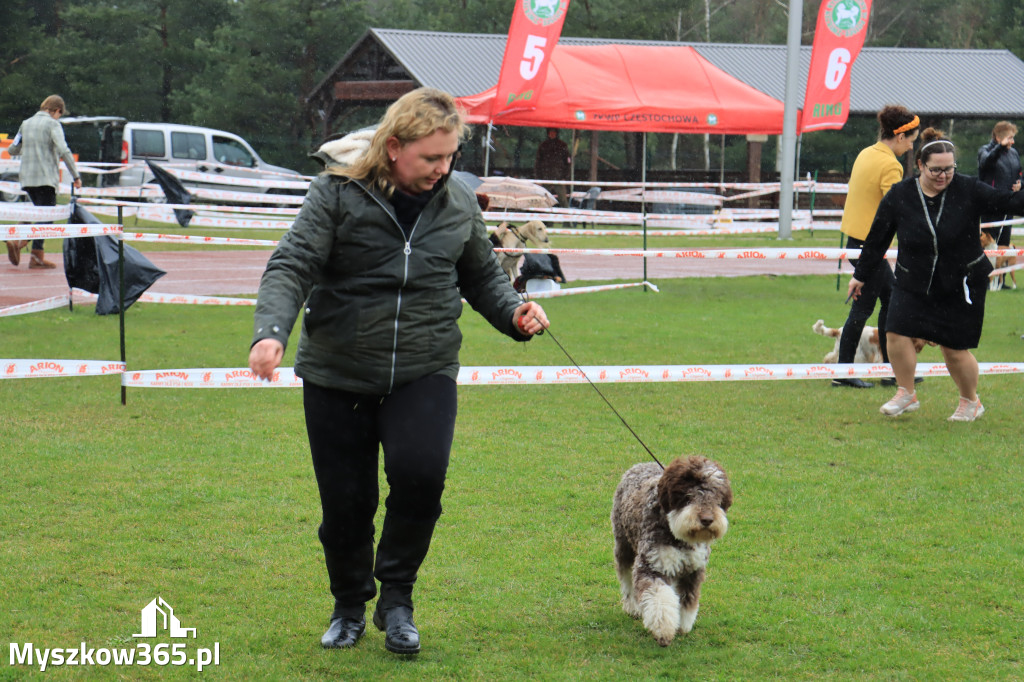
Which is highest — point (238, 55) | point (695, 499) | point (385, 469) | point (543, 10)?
point (543, 10)

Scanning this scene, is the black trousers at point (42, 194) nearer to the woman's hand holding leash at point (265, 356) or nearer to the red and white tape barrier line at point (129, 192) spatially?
the red and white tape barrier line at point (129, 192)

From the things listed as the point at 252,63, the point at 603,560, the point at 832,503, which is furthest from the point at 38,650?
the point at 252,63

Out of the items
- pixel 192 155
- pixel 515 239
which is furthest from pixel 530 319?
pixel 192 155

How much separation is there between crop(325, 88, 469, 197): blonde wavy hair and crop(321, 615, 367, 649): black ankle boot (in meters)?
1.41

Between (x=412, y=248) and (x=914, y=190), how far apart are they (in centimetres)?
442

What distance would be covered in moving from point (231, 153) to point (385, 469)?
78.8ft

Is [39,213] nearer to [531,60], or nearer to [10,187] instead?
[10,187]

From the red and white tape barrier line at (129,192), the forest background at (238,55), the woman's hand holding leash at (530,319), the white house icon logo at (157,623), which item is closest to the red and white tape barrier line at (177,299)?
the red and white tape barrier line at (129,192)

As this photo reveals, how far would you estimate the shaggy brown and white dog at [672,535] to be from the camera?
3.49m

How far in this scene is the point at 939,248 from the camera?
21.8 ft

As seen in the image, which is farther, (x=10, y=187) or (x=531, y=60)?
(x=10, y=187)

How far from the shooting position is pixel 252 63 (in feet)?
133

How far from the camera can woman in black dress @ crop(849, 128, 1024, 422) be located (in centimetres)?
658

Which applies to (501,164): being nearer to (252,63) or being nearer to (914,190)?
(252,63)
